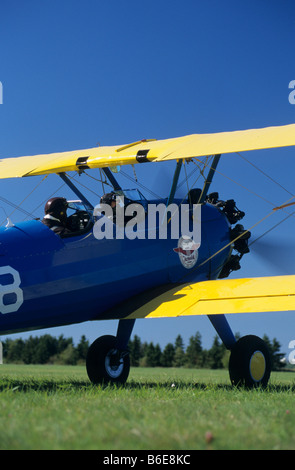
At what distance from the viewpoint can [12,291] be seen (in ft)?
22.7

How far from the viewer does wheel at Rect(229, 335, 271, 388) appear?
7.93 m

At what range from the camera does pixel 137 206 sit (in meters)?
9.07

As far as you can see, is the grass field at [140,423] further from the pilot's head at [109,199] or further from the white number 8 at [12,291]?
the pilot's head at [109,199]

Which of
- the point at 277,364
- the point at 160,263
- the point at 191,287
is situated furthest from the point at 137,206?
the point at 277,364

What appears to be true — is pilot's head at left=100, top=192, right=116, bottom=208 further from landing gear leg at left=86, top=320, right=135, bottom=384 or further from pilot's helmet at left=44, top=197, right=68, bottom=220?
landing gear leg at left=86, top=320, right=135, bottom=384

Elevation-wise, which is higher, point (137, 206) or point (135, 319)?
point (137, 206)

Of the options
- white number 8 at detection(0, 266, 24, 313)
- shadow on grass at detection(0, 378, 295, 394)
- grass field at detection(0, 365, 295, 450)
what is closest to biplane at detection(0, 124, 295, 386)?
white number 8 at detection(0, 266, 24, 313)

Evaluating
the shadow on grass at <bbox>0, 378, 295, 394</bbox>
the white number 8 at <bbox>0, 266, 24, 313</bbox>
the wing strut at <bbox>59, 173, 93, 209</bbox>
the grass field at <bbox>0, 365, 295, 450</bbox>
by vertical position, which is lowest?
the grass field at <bbox>0, 365, 295, 450</bbox>

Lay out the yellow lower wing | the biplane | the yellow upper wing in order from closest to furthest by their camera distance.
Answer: the biplane, the yellow lower wing, the yellow upper wing

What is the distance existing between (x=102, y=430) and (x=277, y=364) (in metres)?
18.3

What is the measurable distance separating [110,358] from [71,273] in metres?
1.65

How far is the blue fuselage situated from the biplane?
13mm
